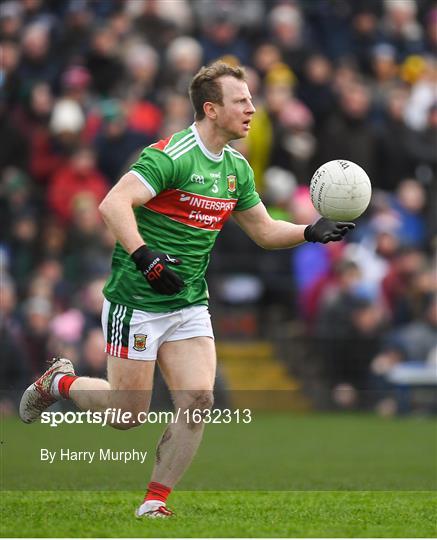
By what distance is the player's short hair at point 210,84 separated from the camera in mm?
8070

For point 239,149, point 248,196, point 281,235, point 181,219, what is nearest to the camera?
point 181,219

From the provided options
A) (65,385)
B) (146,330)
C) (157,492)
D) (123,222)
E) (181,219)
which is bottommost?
(157,492)

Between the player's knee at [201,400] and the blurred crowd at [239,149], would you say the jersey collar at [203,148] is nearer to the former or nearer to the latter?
the player's knee at [201,400]

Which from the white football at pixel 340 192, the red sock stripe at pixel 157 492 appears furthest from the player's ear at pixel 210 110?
the red sock stripe at pixel 157 492

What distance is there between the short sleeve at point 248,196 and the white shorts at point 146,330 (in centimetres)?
77

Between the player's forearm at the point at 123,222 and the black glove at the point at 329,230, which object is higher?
the black glove at the point at 329,230

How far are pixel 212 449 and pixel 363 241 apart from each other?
4.96 metres

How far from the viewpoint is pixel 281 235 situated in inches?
336

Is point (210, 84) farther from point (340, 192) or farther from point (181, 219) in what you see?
point (340, 192)

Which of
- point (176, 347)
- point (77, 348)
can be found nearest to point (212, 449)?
point (77, 348)

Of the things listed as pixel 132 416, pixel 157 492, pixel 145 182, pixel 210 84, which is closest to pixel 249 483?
pixel 132 416

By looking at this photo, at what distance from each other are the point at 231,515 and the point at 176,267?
4.67ft

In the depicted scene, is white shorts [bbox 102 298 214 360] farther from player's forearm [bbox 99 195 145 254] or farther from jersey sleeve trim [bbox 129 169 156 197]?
jersey sleeve trim [bbox 129 169 156 197]

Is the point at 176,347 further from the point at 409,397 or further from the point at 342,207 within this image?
the point at 409,397
